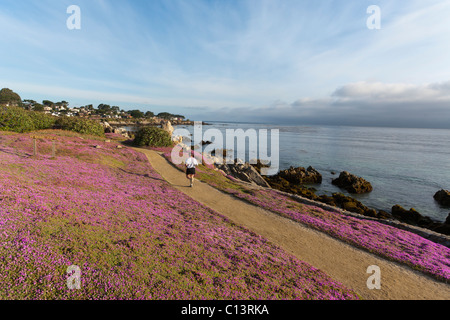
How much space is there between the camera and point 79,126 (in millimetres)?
43375

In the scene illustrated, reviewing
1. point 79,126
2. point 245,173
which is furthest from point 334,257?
point 79,126

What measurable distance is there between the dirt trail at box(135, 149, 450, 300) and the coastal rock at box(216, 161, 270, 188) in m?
15.0

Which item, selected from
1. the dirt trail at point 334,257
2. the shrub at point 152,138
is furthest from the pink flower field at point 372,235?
the shrub at point 152,138

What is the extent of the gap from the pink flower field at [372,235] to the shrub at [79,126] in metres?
39.6

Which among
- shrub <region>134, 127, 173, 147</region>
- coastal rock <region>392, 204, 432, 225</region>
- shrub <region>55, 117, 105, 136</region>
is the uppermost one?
shrub <region>55, 117, 105, 136</region>

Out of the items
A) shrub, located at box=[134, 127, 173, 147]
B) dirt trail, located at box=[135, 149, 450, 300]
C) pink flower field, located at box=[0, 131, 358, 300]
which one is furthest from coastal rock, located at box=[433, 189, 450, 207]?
shrub, located at box=[134, 127, 173, 147]

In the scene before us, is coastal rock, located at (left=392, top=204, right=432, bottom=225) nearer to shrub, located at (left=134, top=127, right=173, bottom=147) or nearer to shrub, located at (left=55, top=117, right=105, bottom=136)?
shrub, located at (left=134, top=127, right=173, bottom=147)

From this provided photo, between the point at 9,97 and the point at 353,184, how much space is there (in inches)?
7474

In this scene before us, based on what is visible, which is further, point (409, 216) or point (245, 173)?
point (245, 173)

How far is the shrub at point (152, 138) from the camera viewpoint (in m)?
39.4

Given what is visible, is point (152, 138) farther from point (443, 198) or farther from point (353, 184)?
point (443, 198)

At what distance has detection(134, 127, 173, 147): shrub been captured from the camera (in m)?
39.4

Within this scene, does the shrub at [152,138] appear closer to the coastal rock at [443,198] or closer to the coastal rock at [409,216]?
the coastal rock at [409,216]
